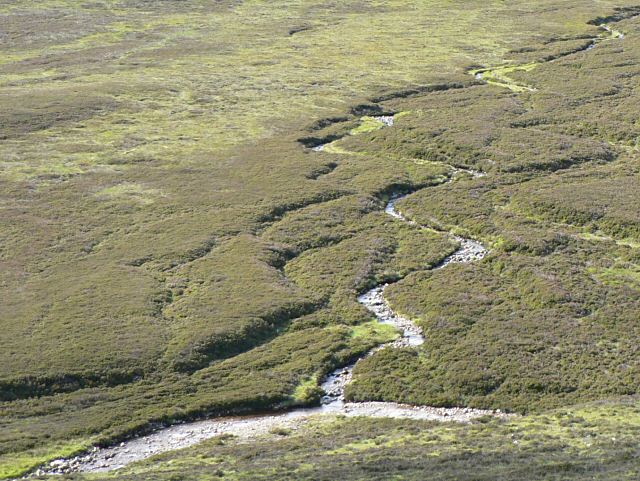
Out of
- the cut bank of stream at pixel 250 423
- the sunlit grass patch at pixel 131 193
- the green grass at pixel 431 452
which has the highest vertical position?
the green grass at pixel 431 452

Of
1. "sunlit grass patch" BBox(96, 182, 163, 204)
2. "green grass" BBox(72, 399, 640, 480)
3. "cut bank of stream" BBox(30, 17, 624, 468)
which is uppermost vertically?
"green grass" BBox(72, 399, 640, 480)

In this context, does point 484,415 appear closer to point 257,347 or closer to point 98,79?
point 257,347

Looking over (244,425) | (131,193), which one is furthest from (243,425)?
(131,193)

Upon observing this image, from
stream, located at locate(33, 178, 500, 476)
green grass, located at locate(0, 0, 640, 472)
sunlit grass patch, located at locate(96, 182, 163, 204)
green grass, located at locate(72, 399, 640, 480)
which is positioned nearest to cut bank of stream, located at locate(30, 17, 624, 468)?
stream, located at locate(33, 178, 500, 476)

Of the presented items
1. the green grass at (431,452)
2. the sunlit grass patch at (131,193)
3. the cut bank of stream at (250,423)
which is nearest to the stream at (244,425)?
the cut bank of stream at (250,423)

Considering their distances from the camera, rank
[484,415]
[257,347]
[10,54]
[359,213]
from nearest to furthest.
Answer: [484,415] < [257,347] < [359,213] < [10,54]

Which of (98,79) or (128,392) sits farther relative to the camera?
(98,79)

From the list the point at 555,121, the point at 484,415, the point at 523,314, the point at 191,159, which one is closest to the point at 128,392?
the point at 484,415

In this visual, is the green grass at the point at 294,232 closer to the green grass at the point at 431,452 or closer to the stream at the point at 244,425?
the stream at the point at 244,425

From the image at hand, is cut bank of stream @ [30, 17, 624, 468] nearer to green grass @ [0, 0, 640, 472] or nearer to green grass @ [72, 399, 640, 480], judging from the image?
green grass @ [0, 0, 640, 472]

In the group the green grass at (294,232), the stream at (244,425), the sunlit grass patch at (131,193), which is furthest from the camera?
the sunlit grass patch at (131,193)

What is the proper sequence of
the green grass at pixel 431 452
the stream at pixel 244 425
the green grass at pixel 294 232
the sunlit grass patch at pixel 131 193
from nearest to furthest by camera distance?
the green grass at pixel 431 452 → the stream at pixel 244 425 → the green grass at pixel 294 232 → the sunlit grass patch at pixel 131 193
